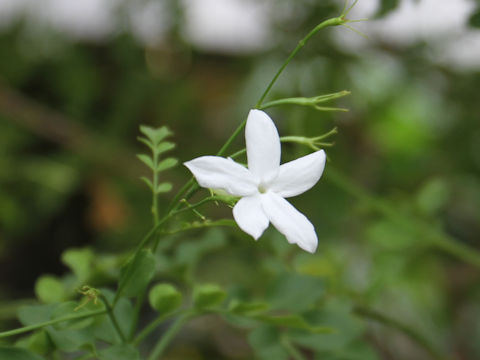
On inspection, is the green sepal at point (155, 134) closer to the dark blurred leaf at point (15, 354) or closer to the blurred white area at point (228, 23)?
the dark blurred leaf at point (15, 354)

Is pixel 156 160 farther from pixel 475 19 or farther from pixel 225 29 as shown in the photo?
pixel 225 29

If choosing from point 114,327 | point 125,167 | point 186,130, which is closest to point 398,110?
point 186,130

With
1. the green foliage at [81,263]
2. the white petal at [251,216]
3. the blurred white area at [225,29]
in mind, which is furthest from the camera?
the blurred white area at [225,29]

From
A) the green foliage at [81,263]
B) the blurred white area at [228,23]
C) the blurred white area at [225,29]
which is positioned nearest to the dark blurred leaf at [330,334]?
the green foliage at [81,263]

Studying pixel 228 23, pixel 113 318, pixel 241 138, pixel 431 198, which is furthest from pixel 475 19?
pixel 228 23

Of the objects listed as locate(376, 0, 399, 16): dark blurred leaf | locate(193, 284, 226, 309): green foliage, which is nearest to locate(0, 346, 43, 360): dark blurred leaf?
locate(193, 284, 226, 309): green foliage

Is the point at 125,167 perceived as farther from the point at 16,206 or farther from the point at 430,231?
the point at 430,231

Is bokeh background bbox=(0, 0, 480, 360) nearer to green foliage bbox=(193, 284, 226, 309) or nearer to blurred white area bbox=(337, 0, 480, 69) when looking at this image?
blurred white area bbox=(337, 0, 480, 69)

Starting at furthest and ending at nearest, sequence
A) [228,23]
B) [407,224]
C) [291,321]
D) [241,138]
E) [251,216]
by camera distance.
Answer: [228,23]
[241,138]
[407,224]
[291,321]
[251,216]
